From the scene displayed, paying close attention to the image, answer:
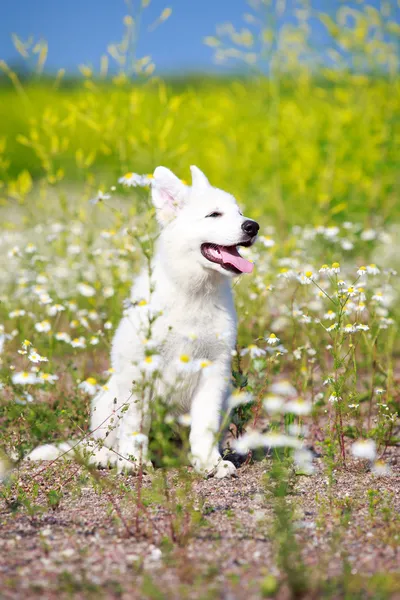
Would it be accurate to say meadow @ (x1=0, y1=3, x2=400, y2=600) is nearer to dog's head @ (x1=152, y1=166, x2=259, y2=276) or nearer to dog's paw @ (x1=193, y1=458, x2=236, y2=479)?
dog's paw @ (x1=193, y1=458, x2=236, y2=479)

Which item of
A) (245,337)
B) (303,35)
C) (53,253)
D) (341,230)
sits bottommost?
(245,337)

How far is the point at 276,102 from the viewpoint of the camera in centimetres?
789

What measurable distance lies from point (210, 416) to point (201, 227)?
103 centimetres

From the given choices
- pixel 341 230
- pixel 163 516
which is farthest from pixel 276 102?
pixel 163 516

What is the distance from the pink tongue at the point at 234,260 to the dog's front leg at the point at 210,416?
0.56 meters

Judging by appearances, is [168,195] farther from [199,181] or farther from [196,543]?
[196,543]

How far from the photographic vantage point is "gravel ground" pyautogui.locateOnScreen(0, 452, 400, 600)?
2215 millimetres

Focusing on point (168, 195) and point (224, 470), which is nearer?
point (224, 470)

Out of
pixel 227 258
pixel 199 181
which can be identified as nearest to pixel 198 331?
pixel 227 258

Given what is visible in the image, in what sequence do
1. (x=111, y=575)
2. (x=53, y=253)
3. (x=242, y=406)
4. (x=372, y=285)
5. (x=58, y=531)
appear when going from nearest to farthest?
1. (x=111, y=575)
2. (x=58, y=531)
3. (x=242, y=406)
4. (x=372, y=285)
5. (x=53, y=253)

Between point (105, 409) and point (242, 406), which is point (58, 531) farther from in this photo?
point (242, 406)

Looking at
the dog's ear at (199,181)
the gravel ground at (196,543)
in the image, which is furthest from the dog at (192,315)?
the gravel ground at (196,543)

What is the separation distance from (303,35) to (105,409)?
5.65 metres

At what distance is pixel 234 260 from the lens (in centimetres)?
356
